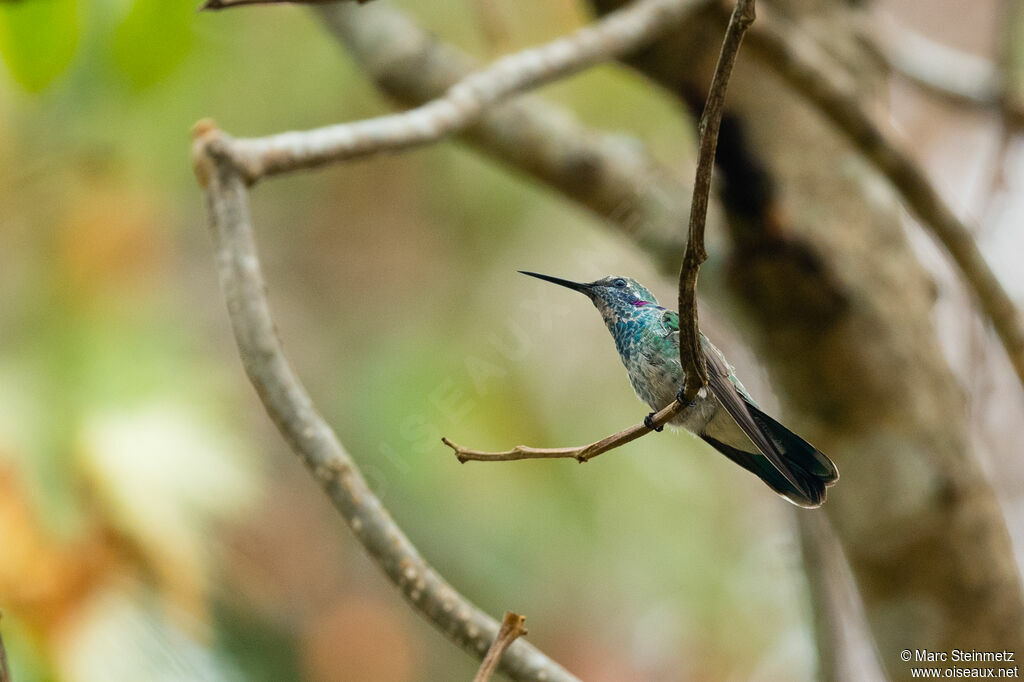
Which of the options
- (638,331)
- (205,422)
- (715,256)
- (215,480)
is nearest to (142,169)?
(205,422)

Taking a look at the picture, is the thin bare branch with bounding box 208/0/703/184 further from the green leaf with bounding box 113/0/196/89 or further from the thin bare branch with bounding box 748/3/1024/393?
the green leaf with bounding box 113/0/196/89

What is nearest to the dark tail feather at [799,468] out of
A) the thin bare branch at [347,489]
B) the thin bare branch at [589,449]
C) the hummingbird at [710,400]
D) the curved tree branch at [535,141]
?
the hummingbird at [710,400]

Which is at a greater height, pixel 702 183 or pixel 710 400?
pixel 702 183

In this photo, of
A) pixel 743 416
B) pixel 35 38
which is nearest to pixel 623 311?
pixel 743 416

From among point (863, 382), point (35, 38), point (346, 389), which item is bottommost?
point (346, 389)

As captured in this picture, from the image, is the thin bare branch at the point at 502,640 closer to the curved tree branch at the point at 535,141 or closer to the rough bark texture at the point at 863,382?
the rough bark texture at the point at 863,382

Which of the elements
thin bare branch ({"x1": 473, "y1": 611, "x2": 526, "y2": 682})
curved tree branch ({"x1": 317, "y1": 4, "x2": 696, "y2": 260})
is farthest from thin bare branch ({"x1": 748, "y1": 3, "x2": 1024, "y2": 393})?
thin bare branch ({"x1": 473, "y1": 611, "x2": 526, "y2": 682})

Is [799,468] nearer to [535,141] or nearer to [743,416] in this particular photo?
[743,416]
